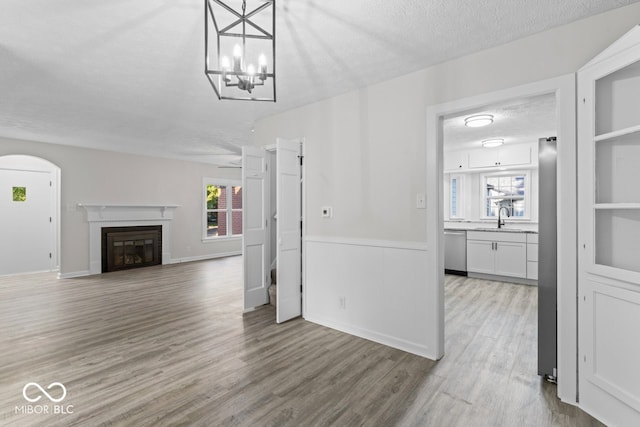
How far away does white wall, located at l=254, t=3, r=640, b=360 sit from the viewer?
7.06 ft

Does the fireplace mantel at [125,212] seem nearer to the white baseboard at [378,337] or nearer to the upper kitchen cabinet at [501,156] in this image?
the white baseboard at [378,337]

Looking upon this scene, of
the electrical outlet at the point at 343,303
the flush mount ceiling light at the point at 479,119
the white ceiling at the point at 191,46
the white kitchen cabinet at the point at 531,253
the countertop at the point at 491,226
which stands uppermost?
the white ceiling at the point at 191,46

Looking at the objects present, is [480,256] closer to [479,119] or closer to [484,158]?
[484,158]

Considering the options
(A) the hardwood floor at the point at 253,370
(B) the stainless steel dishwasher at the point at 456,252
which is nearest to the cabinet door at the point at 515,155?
(B) the stainless steel dishwasher at the point at 456,252

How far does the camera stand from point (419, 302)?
2783 millimetres

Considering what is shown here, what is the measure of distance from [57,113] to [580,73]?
18.2 feet

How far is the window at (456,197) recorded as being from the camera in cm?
664

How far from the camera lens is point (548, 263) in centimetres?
230

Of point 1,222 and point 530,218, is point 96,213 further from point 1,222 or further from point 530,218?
point 530,218

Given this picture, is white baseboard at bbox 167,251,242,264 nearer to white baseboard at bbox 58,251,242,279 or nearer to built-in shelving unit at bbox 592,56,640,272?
white baseboard at bbox 58,251,242,279

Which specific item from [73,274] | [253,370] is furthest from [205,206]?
[253,370]

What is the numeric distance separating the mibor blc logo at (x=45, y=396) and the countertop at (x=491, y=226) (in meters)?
5.90

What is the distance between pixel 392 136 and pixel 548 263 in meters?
1.64

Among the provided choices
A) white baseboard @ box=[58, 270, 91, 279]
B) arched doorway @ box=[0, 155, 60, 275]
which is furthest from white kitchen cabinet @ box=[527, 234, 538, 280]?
arched doorway @ box=[0, 155, 60, 275]
